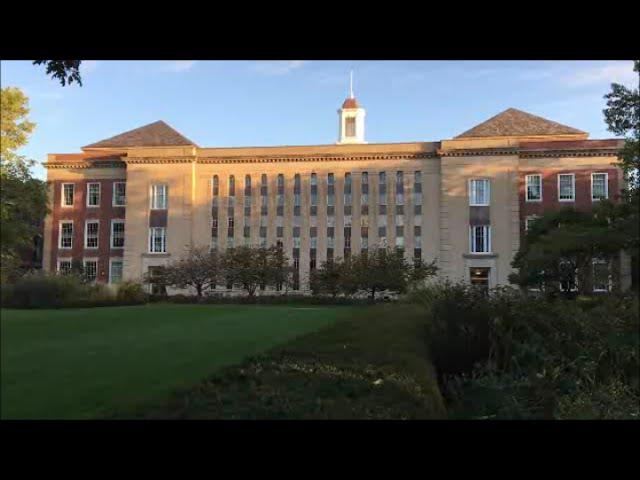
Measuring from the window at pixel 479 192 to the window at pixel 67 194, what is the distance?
→ 11.8 ft

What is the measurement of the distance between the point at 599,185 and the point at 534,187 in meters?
0.56

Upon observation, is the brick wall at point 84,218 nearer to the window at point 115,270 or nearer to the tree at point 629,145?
the window at point 115,270

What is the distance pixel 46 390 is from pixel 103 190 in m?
2.32

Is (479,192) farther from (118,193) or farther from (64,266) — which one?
(64,266)

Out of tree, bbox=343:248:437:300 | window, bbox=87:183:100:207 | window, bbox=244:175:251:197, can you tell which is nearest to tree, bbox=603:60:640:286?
tree, bbox=343:248:437:300

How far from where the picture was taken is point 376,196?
5.31 metres

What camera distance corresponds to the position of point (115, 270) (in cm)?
483

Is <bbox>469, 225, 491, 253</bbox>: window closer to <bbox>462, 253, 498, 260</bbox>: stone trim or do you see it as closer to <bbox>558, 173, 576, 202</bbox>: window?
<bbox>462, 253, 498, 260</bbox>: stone trim

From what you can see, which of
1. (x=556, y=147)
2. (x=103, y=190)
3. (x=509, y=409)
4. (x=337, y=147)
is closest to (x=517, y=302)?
(x=509, y=409)

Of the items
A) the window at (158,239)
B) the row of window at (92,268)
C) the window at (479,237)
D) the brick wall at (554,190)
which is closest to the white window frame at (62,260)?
the row of window at (92,268)

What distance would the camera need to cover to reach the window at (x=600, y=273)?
14.2 feet

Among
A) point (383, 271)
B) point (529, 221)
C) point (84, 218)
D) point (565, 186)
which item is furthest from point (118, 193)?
point (565, 186)
